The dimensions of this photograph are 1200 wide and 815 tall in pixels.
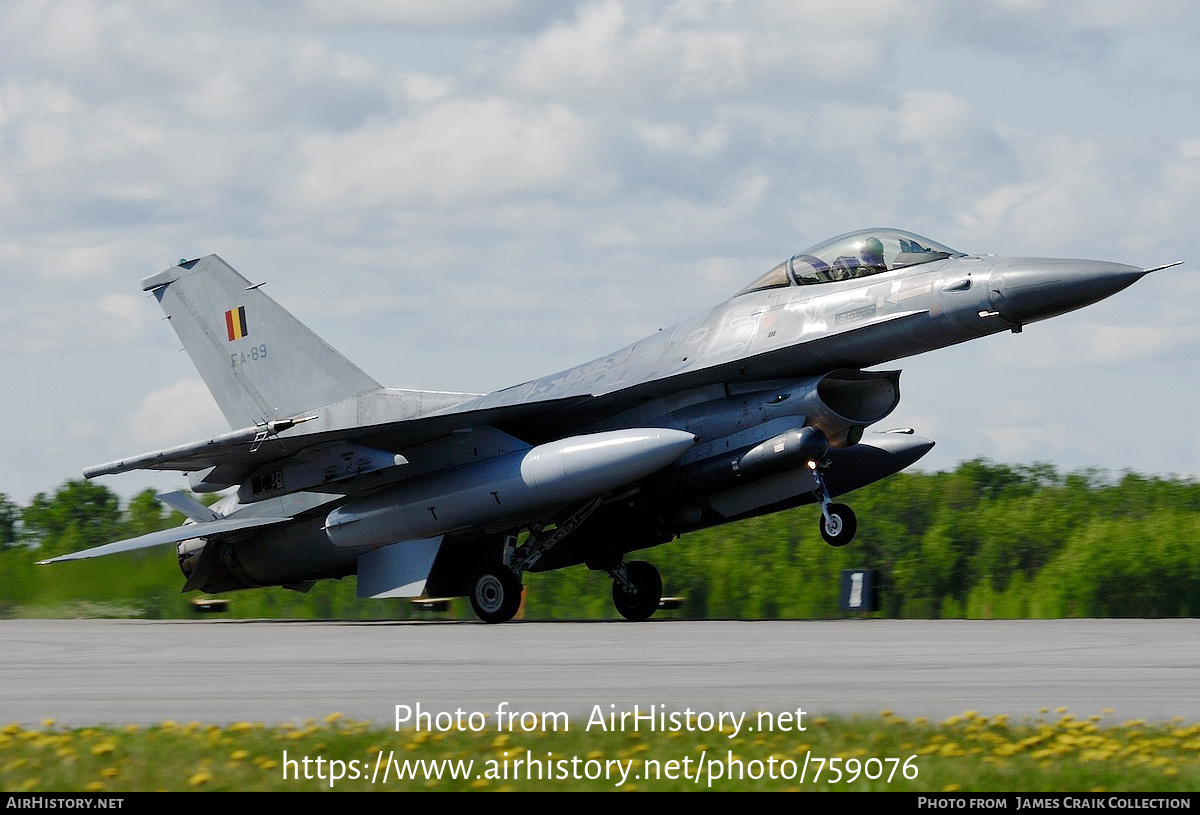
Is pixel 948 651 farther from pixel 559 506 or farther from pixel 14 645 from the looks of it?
pixel 14 645

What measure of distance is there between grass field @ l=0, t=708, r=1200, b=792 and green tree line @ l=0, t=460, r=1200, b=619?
14.1 m

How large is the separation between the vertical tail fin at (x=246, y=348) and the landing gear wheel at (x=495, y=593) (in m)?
3.38

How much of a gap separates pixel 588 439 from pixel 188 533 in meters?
6.56

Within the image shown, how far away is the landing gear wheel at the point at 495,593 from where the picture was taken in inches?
650

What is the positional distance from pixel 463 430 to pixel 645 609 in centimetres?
325

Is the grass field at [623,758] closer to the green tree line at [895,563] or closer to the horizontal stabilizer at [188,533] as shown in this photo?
the horizontal stabilizer at [188,533]

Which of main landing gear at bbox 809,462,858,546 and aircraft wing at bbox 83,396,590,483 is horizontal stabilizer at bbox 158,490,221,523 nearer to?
aircraft wing at bbox 83,396,590,483

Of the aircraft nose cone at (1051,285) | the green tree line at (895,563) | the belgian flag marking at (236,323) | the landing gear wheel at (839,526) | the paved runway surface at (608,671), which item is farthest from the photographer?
the green tree line at (895,563)

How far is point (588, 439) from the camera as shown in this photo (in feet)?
49.4

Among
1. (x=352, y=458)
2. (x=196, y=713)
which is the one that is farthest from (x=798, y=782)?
(x=352, y=458)

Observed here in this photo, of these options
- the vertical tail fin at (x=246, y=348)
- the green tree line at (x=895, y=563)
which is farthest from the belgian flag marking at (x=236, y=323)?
the green tree line at (x=895, y=563)

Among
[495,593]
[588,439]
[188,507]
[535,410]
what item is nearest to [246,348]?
[188,507]
